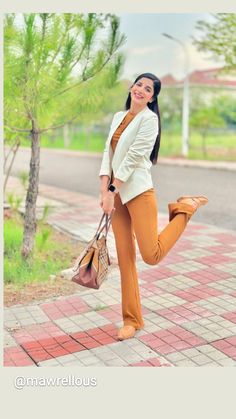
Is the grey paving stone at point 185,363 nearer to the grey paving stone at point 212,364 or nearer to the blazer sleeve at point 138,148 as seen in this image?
the grey paving stone at point 212,364

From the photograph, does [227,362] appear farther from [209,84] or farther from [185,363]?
[209,84]

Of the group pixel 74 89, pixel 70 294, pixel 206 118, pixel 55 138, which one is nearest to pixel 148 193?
pixel 70 294

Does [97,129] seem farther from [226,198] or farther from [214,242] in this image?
[214,242]

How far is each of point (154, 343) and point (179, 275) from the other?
104 cm

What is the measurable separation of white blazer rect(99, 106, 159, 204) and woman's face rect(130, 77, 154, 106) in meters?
0.05

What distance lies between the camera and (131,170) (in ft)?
8.89

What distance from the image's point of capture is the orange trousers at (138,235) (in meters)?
2.76

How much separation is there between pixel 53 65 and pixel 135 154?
1294 millimetres

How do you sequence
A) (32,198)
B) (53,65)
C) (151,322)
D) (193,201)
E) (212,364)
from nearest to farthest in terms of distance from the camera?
(212,364) → (193,201) → (151,322) → (53,65) → (32,198)

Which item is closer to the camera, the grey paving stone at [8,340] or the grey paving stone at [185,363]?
the grey paving stone at [185,363]

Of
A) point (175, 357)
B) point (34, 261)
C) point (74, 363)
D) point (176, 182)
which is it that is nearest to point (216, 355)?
point (175, 357)

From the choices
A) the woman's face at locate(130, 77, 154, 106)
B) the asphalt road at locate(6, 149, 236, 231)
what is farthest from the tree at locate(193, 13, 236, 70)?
the woman's face at locate(130, 77, 154, 106)

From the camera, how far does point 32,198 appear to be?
4.13m

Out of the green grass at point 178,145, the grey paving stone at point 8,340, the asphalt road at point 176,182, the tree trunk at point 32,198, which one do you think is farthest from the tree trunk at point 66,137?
the grey paving stone at point 8,340
